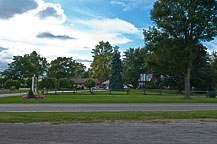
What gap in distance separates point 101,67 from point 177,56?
58.8 m

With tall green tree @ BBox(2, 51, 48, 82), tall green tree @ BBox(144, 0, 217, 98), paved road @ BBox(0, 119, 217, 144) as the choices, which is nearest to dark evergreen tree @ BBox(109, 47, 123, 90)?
tall green tree @ BBox(144, 0, 217, 98)

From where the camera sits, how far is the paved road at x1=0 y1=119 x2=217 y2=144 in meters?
6.43

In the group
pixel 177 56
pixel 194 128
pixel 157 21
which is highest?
pixel 157 21

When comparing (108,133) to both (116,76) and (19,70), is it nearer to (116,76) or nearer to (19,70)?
(116,76)

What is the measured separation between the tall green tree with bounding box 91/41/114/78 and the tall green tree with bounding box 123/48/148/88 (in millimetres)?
8517

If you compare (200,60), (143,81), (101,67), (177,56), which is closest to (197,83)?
(200,60)

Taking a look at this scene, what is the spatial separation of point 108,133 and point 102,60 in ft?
255

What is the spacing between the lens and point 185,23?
2708cm

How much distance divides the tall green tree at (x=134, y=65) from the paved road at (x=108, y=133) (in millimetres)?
67781

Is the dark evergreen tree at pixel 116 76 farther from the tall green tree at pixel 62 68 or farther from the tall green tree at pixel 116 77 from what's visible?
the tall green tree at pixel 62 68

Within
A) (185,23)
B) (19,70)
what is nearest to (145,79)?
(19,70)

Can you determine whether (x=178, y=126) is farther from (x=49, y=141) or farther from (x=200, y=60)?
(x=200, y=60)

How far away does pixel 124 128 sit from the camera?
26.7 ft

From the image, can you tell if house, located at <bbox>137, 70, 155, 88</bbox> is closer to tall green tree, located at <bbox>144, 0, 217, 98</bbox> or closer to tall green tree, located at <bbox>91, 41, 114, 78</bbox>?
tall green tree, located at <bbox>91, 41, 114, 78</bbox>
